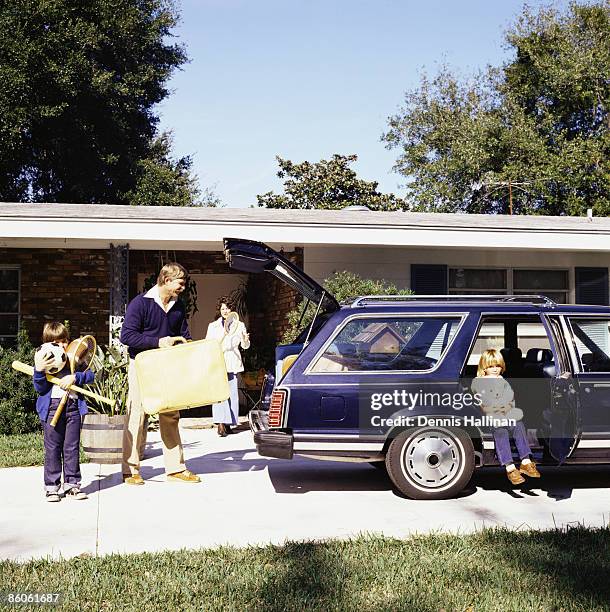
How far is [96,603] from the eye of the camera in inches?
172

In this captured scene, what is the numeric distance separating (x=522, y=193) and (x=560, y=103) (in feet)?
13.1

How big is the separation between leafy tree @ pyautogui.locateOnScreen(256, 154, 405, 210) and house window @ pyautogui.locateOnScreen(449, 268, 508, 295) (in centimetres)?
2201

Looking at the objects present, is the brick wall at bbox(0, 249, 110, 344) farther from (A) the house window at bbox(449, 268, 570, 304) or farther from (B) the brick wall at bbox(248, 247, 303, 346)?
(A) the house window at bbox(449, 268, 570, 304)

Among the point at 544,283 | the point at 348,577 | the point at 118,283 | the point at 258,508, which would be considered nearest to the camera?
the point at 348,577

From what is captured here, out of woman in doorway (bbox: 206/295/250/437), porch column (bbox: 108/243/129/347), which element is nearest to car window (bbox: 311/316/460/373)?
woman in doorway (bbox: 206/295/250/437)

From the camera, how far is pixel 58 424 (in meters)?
6.97

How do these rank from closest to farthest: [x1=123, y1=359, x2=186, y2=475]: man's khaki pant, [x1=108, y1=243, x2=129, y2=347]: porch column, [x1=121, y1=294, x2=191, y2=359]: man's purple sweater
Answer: [x1=121, y1=294, x2=191, y2=359]: man's purple sweater
[x1=123, y1=359, x2=186, y2=475]: man's khaki pant
[x1=108, y1=243, x2=129, y2=347]: porch column

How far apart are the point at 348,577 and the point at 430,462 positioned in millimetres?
2434

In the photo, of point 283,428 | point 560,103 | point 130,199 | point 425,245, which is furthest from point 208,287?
point 560,103

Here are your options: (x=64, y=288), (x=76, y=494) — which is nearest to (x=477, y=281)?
(x=64, y=288)

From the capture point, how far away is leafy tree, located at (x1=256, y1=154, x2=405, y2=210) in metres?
35.9

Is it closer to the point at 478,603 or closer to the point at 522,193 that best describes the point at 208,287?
the point at 478,603

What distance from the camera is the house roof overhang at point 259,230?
11.5m

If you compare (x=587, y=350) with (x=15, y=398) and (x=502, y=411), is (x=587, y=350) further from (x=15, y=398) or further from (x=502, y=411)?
(x=15, y=398)
